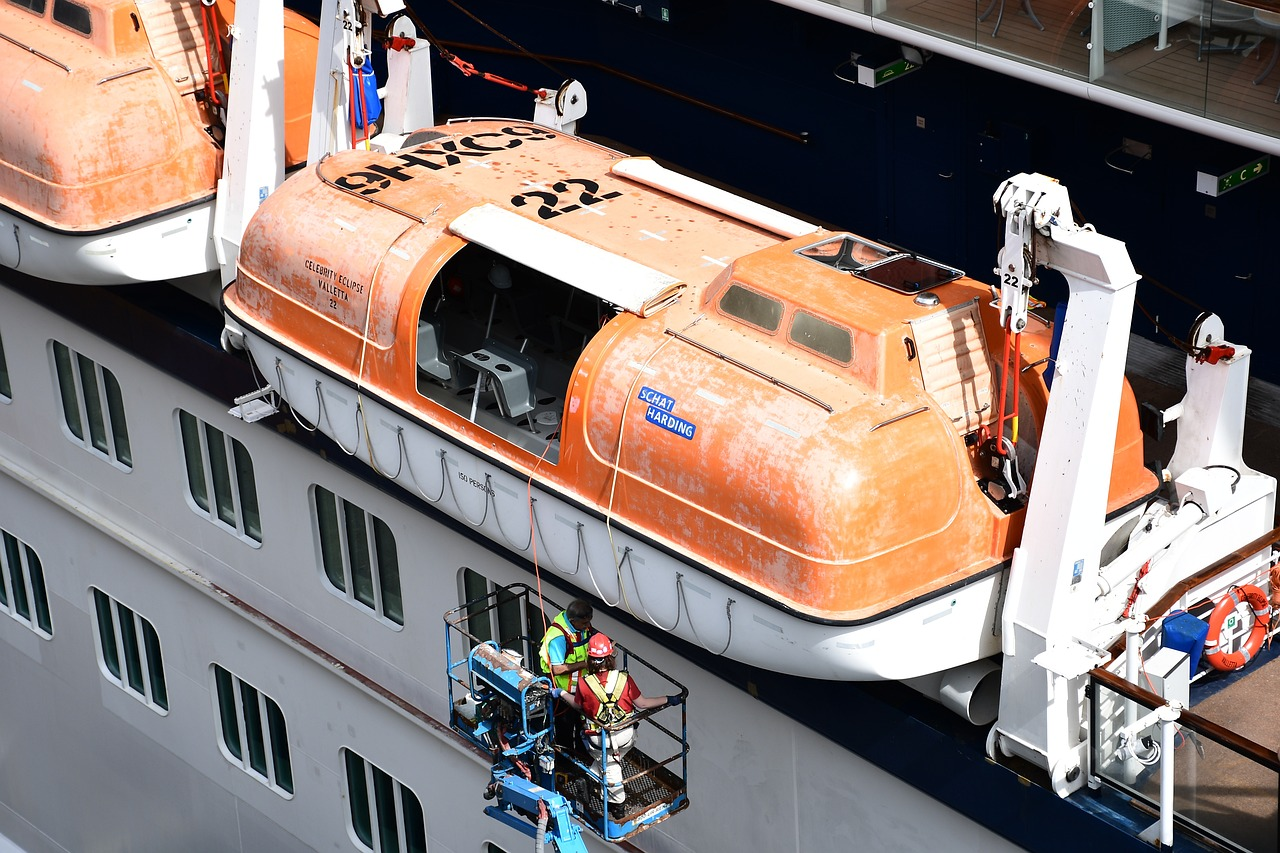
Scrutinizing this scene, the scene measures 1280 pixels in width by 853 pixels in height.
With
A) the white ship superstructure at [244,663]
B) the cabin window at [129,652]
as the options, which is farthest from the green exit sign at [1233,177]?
the cabin window at [129,652]

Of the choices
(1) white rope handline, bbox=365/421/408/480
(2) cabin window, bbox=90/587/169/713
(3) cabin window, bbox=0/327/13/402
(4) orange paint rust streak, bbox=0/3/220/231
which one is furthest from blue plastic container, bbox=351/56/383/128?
(2) cabin window, bbox=90/587/169/713

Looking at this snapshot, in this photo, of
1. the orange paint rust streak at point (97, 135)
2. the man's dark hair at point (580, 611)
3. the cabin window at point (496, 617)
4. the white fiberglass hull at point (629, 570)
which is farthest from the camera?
the orange paint rust streak at point (97, 135)

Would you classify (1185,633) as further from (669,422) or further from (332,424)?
(332,424)

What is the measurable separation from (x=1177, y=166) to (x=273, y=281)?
621 cm

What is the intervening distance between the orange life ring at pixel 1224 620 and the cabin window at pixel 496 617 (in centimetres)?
455

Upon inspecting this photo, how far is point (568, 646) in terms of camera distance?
423 inches

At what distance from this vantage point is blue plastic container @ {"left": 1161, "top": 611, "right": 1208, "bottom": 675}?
10.2m

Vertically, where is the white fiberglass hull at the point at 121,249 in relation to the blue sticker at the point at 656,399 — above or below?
below

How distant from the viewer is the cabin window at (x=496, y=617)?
520 inches

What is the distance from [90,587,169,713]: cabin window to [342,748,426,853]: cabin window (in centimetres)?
267

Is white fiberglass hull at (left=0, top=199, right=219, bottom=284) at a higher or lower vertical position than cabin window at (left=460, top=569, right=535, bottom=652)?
higher

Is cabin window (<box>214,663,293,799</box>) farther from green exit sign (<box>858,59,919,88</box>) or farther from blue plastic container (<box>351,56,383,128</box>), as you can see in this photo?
green exit sign (<box>858,59,919,88</box>)

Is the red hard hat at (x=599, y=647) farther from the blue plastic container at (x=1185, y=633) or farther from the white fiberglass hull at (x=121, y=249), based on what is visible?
the white fiberglass hull at (x=121, y=249)

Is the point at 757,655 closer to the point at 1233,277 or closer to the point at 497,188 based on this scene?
the point at 497,188
